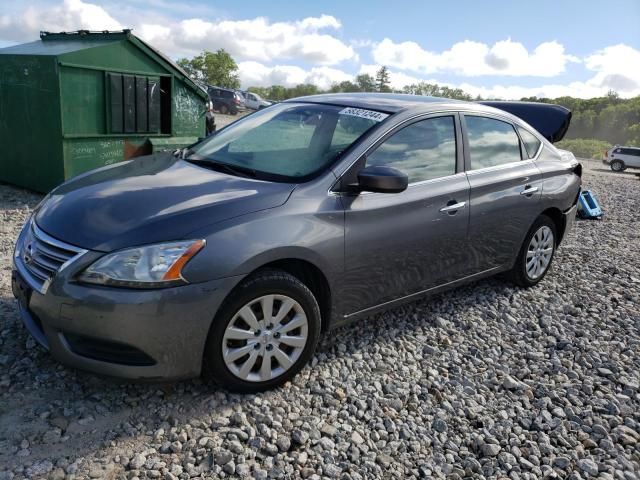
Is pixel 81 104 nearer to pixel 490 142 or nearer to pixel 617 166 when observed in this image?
pixel 490 142

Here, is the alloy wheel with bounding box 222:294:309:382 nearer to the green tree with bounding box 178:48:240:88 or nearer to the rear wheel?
the rear wheel

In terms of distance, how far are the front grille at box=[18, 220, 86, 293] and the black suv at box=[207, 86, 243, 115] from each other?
31.1 meters

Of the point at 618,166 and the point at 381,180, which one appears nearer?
the point at 381,180

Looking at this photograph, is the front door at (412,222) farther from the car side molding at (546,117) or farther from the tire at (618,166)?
the tire at (618,166)

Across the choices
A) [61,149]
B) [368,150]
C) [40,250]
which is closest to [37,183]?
[61,149]

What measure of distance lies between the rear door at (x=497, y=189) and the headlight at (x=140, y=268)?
231cm

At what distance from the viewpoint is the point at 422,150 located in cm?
379

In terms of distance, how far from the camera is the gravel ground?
257 centimetres

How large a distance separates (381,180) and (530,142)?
7.72ft

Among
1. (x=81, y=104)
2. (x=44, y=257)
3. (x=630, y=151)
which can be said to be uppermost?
(x=81, y=104)

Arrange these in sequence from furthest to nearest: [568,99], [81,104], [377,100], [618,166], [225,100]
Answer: [568,99] → [225,100] → [618,166] → [81,104] → [377,100]

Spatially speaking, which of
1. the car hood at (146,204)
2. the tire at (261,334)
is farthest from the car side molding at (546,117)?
the tire at (261,334)

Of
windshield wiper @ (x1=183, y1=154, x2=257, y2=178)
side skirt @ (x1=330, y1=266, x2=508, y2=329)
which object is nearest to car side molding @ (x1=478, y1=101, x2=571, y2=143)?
side skirt @ (x1=330, y1=266, x2=508, y2=329)

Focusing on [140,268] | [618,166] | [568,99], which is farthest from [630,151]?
[568,99]
